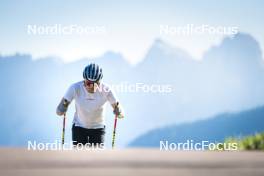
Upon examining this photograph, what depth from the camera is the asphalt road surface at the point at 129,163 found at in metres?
4.86

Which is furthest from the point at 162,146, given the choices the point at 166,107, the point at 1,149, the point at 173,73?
the point at 1,149

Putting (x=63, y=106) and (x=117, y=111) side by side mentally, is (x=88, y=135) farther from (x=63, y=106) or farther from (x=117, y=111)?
(x=117, y=111)

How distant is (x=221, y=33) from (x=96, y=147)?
82.1 inches

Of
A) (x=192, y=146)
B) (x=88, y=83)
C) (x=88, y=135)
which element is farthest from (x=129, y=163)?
(x=192, y=146)

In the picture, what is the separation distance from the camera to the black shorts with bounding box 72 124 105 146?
5.70 meters

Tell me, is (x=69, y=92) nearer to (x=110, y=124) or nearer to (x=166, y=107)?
(x=110, y=124)

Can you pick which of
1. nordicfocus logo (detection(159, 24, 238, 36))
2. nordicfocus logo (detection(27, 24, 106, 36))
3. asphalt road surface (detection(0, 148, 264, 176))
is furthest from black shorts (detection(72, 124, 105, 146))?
nordicfocus logo (detection(159, 24, 238, 36))

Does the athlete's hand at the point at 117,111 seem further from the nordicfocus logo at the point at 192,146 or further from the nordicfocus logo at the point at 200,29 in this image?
the nordicfocus logo at the point at 200,29

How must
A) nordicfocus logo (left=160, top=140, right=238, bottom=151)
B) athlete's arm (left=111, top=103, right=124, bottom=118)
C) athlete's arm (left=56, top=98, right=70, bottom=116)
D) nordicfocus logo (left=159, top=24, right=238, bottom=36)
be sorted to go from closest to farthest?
athlete's arm (left=56, top=98, right=70, bottom=116), athlete's arm (left=111, top=103, right=124, bottom=118), nordicfocus logo (left=160, top=140, right=238, bottom=151), nordicfocus logo (left=159, top=24, right=238, bottom=36)

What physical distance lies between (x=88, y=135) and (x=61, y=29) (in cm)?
147

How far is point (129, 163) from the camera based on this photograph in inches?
222

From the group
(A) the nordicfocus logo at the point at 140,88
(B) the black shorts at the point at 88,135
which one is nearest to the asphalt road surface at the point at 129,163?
(B) the black shorts at the point at 88,135

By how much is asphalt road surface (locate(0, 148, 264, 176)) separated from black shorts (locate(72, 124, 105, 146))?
21 centimetres

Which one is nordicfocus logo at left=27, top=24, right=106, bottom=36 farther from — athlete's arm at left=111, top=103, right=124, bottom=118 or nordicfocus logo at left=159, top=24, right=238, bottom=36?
athlete's arm at left=111, top=103, right=124, bottom=118
